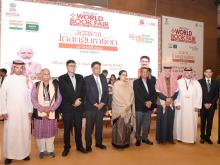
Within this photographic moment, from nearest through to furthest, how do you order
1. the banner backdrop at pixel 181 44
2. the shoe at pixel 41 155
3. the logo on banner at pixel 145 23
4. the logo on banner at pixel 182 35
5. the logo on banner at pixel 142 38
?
the shoe at pixel 41 155 < the logo on banner at pixel 142 38 < the logo on banner at pixel 145 23 < the banner backdrop at pixel 181 44 < the logo on banner at pixel 182 35

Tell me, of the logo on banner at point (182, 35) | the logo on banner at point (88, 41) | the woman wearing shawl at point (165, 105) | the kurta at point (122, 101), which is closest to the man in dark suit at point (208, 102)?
the woman wearing shawl at point (165, 105)

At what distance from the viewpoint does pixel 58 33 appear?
597cm

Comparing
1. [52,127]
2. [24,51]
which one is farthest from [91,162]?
[24,51]

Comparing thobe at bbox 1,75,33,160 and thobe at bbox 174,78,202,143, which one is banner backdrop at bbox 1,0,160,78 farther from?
thobe at bbox 174,78,202,143

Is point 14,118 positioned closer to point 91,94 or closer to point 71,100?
point 71,100

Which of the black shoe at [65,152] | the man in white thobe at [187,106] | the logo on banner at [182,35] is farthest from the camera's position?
the logo on banner at [182,35]

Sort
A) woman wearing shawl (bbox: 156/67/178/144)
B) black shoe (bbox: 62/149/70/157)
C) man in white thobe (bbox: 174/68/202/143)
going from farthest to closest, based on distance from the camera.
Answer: man in white thobe (bbox: 174/68/202/143) → woman wearing shawl (bbox: 156/67/178/144) → black shoe (bbox: 62/149/70/157)

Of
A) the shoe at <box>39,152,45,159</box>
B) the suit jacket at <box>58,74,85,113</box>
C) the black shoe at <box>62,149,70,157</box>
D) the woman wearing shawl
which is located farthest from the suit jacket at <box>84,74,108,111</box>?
the woman wearing shawl

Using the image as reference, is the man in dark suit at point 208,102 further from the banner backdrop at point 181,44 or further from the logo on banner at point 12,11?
the logo on banner at point 12,11

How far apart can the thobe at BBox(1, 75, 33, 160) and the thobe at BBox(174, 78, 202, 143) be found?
9.51ft

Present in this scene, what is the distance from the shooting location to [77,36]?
6176 millimetres

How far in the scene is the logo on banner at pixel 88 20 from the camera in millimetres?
6133

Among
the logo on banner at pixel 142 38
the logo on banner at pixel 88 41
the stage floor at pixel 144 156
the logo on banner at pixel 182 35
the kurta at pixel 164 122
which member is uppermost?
the logo on banner at pixel 182 35

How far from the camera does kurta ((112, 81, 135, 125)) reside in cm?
503
